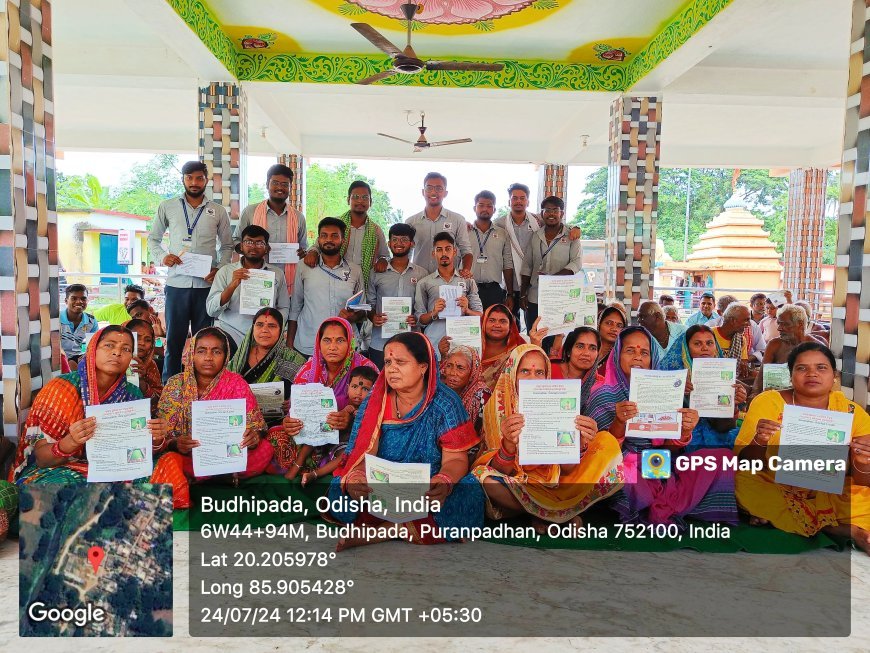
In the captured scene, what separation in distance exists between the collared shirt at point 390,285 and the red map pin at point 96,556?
9.88ft

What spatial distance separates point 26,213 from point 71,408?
118cm

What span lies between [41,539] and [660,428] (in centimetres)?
255

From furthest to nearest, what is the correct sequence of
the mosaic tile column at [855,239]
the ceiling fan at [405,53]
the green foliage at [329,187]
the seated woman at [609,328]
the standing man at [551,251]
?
the green foliage at [329,187]
the standing man at [551,251]
the ceiling fan at [405,53]
the seated woman at [609,328]
the mosaic tile column at [855,239]

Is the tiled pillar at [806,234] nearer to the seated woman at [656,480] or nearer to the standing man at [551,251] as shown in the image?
the standing man at [551,251]

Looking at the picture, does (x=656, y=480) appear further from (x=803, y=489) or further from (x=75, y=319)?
(x=75, y=319)

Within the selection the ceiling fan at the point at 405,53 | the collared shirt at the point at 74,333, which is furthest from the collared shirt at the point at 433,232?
the collared shirt at the point at 74,333

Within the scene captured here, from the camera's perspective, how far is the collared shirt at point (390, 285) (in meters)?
4.95

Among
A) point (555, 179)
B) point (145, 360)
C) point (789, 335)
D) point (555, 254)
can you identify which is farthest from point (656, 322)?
point (555, 179)

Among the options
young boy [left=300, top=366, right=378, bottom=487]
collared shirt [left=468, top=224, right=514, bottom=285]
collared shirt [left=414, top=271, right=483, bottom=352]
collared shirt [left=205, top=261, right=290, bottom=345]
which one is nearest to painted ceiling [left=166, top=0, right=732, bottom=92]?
collared shirt [left=468, top=224, right=514, bottom=285]

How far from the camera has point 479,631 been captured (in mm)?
2348

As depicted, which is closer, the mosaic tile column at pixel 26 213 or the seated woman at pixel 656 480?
the seated woman at pixel 656 480

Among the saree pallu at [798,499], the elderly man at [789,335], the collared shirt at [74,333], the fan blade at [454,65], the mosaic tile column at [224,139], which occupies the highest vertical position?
the fan blade at [454,65]

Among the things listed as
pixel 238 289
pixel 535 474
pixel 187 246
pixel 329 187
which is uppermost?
pixel 329 187

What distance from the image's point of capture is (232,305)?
15.0 feet
